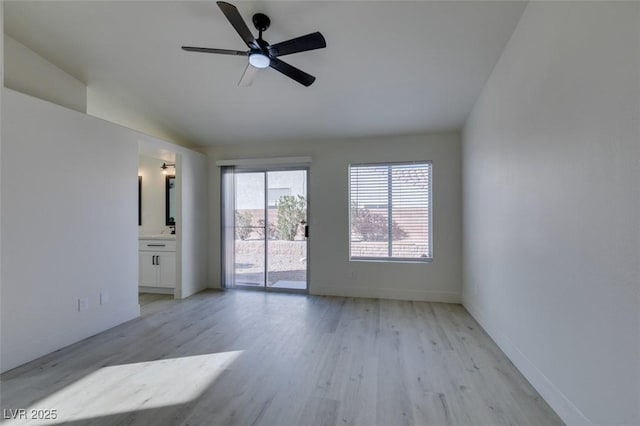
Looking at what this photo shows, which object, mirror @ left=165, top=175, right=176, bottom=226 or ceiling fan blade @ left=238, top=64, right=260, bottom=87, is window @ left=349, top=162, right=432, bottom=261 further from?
mirror @ left=165, top=175, right=176, bottom=226

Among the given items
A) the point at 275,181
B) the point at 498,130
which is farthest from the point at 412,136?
the point at 275,181

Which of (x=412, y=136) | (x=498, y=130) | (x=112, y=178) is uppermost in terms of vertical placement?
(x=412, y=136)

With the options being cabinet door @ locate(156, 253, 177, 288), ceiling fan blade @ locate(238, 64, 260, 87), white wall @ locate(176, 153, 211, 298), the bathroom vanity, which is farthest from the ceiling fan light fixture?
cabinet door @ locate(156, 253, 177, 288)

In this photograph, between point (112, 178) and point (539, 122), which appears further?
point (112, 178)

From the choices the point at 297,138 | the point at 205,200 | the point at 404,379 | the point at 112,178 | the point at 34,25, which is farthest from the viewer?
the point at 205,200

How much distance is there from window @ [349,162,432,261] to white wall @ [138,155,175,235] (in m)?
3.45

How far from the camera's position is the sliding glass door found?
4609 mm

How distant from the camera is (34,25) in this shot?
2.56 metres

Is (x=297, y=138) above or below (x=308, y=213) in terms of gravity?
above

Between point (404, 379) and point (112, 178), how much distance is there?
12.0 feet

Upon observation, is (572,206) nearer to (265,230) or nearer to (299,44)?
(299,44)

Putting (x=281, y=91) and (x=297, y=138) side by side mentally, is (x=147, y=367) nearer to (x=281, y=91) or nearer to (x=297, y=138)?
(x=281, y=91)

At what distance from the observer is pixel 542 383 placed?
6.34 feet

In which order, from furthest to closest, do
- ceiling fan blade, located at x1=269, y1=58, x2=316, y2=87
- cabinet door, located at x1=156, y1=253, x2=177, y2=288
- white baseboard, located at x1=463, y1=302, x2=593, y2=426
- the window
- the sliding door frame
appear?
the sliding door frame, cabinet door, located at x1=156, y1=253, x2=177, y2=288, the window, ceiling fan blade, located at x1=269, y1=58, x2=316, y2=87, white baseboard, located at x1=463, y1=302, x2=593, y2=426
